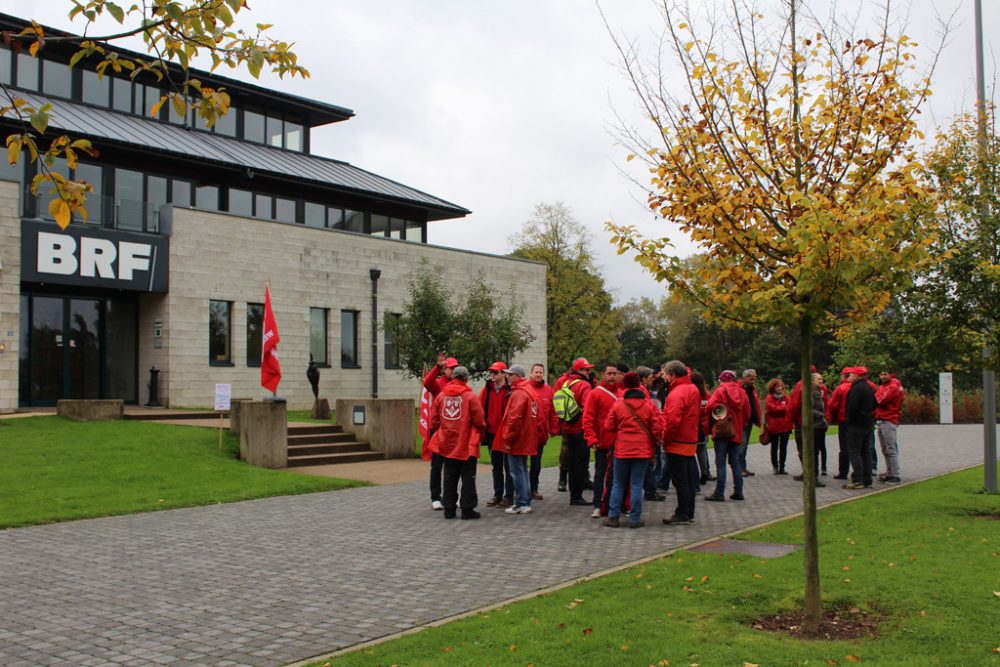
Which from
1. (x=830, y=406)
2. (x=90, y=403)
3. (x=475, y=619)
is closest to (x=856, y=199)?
(x=475, y=619)

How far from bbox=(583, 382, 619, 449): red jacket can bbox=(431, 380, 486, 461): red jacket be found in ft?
4.47

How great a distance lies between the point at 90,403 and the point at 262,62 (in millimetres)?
17032

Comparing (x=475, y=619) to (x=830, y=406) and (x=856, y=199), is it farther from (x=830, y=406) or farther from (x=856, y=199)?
(x=830, y=406)

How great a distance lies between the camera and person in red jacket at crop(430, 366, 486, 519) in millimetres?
11430

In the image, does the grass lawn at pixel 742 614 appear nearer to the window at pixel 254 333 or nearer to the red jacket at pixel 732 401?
the red jacket at pixel 732 401

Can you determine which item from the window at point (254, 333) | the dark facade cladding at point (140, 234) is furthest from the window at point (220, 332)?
the window at point (254, 333)

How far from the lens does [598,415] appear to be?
1127 centimetres

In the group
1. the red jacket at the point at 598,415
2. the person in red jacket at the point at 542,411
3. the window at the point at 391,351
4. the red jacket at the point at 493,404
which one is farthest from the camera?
the window at the point at 391,351

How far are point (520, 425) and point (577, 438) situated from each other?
4.67 ft

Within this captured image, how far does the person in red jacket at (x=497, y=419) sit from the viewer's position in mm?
12281

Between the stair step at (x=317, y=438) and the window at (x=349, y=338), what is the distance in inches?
415

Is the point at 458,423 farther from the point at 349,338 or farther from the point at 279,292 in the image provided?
the point at 349,338

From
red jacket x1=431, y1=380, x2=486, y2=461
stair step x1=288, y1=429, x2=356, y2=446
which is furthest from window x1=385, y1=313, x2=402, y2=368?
red jacket x1=431, y1=380, x2=486, y2=461

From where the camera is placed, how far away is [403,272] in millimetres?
31906
